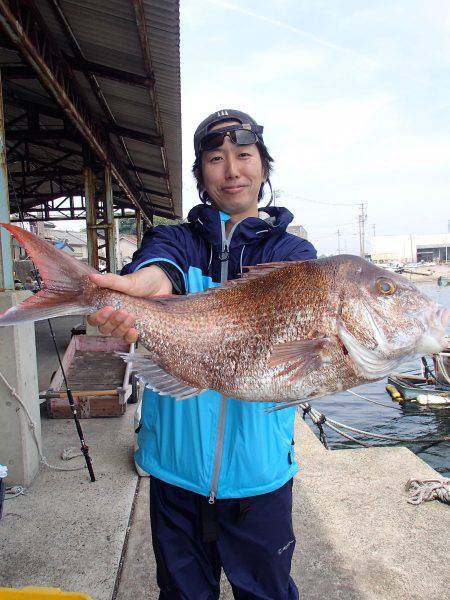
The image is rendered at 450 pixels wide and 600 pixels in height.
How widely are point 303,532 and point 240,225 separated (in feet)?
8.34

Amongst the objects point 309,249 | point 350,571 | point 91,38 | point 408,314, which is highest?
point 91,38

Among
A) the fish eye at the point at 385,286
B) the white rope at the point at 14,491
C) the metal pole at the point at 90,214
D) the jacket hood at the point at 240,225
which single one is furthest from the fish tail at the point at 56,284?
the metal pole at the point at 90,214

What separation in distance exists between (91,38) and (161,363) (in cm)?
527

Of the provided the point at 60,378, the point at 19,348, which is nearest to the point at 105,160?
the point at 60,378

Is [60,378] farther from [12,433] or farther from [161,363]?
[161,363]

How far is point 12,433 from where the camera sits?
3750 mm

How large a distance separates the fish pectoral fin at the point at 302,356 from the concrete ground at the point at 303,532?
1861 millimetres

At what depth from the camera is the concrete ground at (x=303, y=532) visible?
109 inches

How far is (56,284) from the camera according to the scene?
185cm

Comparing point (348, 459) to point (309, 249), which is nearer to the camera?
point (309, 249)

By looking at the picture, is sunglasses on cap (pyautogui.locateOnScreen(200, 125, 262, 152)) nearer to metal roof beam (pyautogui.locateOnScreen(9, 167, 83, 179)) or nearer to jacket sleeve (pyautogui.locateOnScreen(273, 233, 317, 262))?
jacket sleeve (pyautogui.locateOnScreen(273, 233, 317, 262))

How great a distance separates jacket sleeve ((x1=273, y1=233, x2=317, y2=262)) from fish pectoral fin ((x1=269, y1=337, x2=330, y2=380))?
1.84 ft

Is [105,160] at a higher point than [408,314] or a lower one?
higher

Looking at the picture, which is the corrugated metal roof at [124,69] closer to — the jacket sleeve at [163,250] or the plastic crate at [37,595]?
the jacket sleeve at [163,250]
